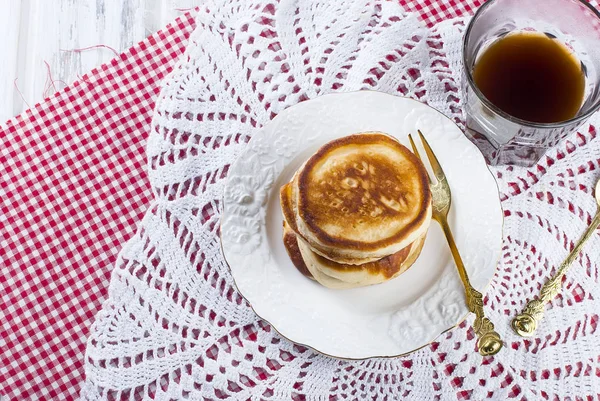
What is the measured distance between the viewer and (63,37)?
4.97ft

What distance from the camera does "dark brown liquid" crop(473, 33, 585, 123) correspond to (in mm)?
1274

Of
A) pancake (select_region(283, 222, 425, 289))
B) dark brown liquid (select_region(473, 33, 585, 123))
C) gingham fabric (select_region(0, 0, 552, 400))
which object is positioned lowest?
pancake (select_region(283, 222, 425, 289))

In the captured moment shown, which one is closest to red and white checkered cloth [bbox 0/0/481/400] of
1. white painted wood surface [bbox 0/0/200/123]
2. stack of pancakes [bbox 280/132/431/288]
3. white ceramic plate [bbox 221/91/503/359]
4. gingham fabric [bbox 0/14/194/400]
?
gingham fabric [bbox 0/14/194/400]

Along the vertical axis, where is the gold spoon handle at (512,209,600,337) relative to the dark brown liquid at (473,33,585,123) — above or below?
below

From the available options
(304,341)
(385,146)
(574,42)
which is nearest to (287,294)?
(304,341)

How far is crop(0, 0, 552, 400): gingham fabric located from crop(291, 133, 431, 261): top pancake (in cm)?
37

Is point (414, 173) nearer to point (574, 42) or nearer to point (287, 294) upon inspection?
point (287, 294)

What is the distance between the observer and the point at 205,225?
52.2 inches

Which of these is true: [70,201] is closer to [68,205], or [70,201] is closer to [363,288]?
[68,205]

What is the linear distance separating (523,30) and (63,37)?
95cm

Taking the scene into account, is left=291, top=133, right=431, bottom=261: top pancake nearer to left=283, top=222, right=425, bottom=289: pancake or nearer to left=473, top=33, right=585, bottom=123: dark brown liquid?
left=283, top=222, right=425, bottom=289: pancake

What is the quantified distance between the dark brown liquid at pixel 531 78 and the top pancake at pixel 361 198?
0.23 meters

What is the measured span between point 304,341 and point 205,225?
0.95 feet

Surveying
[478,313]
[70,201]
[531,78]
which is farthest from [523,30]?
[70,201]
